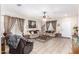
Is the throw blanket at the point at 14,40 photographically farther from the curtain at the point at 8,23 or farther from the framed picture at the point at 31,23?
Answer: the framed picture at the point at 31,23

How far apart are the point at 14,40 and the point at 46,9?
0.98 m

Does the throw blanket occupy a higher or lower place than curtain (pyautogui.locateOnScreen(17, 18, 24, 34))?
lower

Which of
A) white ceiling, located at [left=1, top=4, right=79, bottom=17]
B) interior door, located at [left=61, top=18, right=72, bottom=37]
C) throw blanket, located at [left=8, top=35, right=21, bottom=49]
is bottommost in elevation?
throw blanket, located at [left=8, top=35, right=21, bottom=49]

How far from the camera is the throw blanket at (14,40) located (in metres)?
2.26

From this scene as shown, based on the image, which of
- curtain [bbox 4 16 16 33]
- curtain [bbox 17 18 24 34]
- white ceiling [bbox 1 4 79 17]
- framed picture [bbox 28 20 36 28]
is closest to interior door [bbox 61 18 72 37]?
white ceiling [bbox 1 4 79 17]

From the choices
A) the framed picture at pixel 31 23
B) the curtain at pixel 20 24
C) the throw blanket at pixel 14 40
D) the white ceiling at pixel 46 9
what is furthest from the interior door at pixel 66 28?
the throw blanket at pixel 14 40

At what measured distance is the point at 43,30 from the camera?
2301 millimetres

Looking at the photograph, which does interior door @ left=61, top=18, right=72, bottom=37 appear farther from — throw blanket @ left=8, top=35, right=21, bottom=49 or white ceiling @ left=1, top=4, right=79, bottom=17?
throw blanket @ left=8, top=35, right=21, bottom=49

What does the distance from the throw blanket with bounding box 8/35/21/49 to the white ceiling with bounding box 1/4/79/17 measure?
54cm

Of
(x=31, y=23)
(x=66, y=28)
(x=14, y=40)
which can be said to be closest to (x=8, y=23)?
(x=14, y=40)

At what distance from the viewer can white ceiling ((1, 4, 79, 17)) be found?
2166mm
